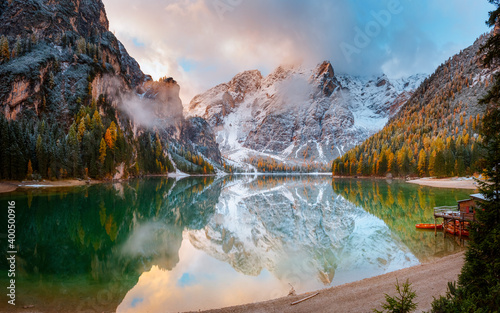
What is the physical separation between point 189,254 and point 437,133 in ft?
422

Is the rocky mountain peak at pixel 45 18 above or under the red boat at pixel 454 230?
above

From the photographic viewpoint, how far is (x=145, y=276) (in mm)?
14758

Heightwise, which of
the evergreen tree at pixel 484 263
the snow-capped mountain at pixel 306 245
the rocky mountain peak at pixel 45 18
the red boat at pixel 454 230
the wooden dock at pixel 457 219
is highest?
the rocky mountain peak at pixel 45 18

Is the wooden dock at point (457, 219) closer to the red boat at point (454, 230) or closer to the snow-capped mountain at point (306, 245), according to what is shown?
the red boat at point (454, 230)

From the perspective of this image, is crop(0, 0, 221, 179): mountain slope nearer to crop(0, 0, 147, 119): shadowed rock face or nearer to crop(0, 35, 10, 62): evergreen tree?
crop(0, 35, 10, 62): evergreen tree

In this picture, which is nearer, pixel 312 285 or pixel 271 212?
pixel 312 285

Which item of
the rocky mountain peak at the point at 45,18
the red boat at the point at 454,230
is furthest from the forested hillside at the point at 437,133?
the rocky mountain peak at the point at 45,18

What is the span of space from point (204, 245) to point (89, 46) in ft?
400

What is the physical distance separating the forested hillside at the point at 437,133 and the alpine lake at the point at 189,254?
64.1m

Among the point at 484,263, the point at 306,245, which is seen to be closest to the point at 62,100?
the point at 306,245

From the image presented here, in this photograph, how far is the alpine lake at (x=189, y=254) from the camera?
12359 mm

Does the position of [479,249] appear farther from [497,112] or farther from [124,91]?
[124,91]

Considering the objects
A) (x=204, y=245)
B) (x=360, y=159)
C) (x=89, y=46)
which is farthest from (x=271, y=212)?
(x=89, y=46)

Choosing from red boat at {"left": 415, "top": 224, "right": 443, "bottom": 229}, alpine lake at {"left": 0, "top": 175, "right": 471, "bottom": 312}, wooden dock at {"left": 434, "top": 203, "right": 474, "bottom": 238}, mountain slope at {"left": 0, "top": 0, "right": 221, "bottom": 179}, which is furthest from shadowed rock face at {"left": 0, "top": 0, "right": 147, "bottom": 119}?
wooden dock at {"left": 434, "top": 203, "right": 474, "bottom": 238}
